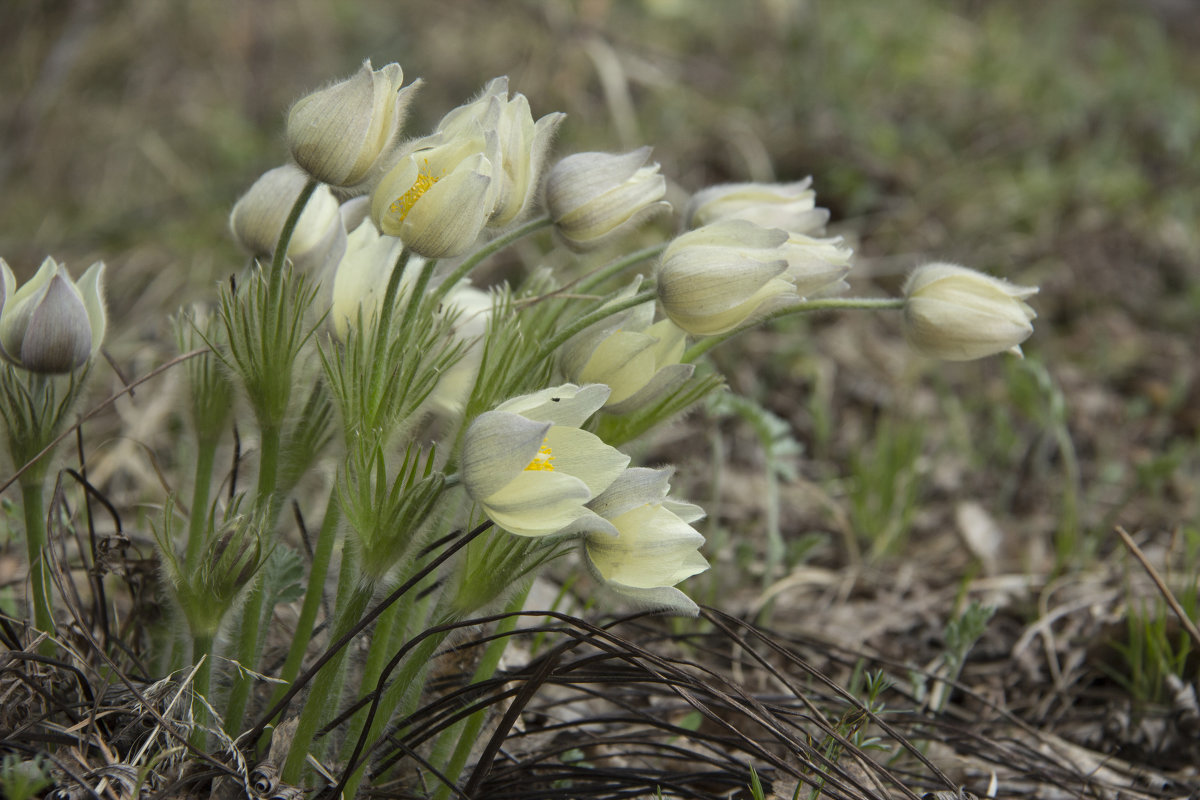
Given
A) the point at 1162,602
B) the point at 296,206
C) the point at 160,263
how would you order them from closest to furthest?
the point at 296,206
the point at 1162,602
the point at 160,263

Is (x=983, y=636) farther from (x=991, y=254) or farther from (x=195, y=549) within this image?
(x=991, y=254)

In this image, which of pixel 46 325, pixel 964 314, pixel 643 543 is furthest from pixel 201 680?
pixel 964 314

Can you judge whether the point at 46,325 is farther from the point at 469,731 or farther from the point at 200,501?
the point at 469,731

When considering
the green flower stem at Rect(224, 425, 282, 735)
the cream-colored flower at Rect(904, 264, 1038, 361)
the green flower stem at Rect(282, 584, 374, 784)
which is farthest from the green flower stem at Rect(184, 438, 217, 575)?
the cream-colored flower at Rect(904, 264, 1038, 361)

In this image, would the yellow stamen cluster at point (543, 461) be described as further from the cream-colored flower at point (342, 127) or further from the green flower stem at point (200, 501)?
the green flower stem at point (200, 501)

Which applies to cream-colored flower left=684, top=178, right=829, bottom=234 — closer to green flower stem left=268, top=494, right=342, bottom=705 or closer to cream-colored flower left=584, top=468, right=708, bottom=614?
cream-colored flower left=584, top=468, right=708, bottom=614

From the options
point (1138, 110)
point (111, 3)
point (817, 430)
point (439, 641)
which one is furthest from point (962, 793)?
point (111, 3)
